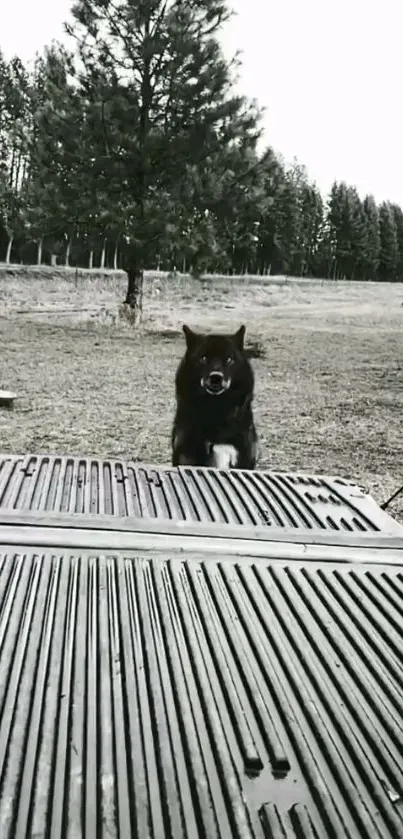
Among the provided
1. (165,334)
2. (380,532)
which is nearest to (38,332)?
(165,334)

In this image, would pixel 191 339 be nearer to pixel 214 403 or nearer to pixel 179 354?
pixel 214 403

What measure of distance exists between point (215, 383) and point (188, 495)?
2.84 feet

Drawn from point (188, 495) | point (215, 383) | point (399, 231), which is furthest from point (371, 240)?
point (188, 495)

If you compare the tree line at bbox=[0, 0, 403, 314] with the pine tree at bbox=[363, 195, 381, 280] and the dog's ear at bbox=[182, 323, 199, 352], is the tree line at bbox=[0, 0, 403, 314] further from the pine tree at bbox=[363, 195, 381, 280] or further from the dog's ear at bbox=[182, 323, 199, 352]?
the dog's ear at bbox=[182, 323, 199, 352]

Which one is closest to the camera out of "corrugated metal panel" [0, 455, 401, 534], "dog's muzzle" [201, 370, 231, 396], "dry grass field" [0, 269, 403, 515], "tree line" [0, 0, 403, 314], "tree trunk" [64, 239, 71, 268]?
"corrugated metal panel" [0, 455, 401, 534]

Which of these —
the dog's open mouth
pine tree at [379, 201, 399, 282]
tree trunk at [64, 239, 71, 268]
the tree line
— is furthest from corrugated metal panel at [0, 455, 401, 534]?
tree trunk at [64, 239, 71, 268]

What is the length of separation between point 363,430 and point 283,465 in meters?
0.53

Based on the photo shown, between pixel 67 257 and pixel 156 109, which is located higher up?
pixel 156 109

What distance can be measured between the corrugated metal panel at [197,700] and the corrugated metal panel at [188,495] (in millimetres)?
119

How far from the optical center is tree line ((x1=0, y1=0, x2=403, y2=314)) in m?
3.84

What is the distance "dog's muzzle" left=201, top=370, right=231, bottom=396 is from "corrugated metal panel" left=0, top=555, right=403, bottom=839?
1.05 m

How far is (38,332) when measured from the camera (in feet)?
13.3

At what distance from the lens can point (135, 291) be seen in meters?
3.95

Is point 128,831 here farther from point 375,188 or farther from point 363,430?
point 375,188
